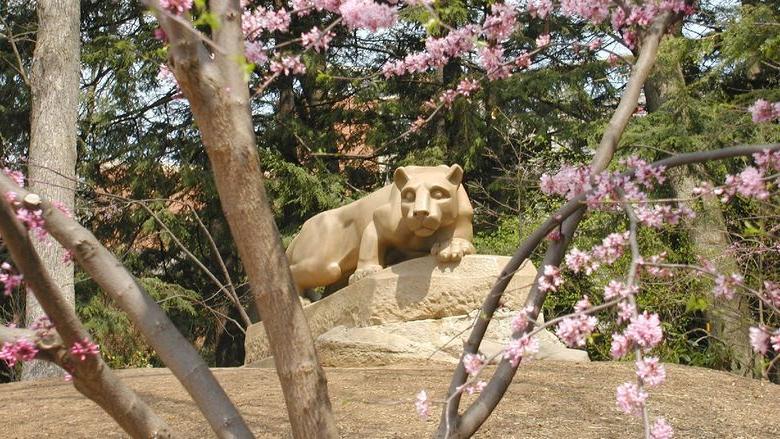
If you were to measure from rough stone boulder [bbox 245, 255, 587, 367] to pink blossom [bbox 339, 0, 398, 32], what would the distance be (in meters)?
4.30

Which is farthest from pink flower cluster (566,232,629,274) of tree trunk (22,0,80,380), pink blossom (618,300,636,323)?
tree trunk (22,0,80,380)

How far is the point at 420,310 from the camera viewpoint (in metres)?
7.71

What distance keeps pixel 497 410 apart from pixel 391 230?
101 inches

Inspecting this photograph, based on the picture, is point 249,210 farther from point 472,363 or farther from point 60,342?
point 472,363

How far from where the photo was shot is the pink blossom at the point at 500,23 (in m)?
3.78

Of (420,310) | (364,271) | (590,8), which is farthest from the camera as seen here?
(364,271)

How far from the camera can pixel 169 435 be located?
10.4ft

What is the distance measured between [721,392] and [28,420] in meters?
4.73

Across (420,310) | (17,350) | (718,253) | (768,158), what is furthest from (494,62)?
(718,253)

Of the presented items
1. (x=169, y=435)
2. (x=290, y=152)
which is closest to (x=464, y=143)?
(x=290, y=152)

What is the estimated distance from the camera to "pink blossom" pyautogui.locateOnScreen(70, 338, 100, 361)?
9.43ft

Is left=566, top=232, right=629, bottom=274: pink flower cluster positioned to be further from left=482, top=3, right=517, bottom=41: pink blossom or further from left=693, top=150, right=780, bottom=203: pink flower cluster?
left=482, top=3, right=517, bottom=41: pink blossom

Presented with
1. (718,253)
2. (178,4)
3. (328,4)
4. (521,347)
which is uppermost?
(328,4)

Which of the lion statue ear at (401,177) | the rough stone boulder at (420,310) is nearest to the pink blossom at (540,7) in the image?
the lion statue ear at (401,177)
